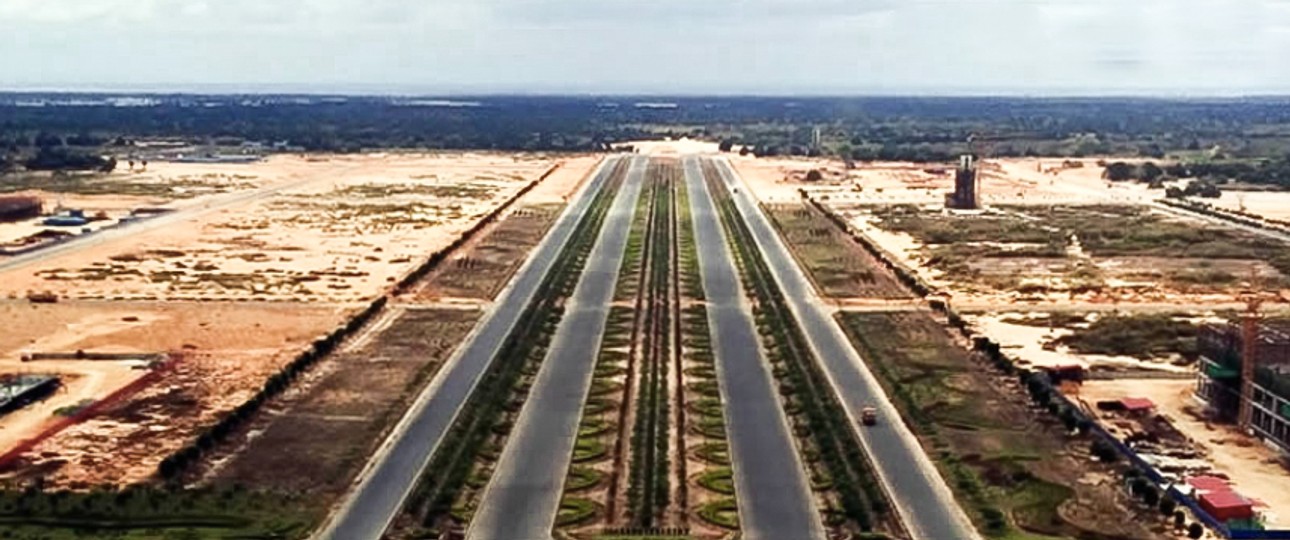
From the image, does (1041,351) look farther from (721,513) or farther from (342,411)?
(342,411)

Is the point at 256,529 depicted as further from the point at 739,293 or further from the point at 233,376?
the point at 739,293

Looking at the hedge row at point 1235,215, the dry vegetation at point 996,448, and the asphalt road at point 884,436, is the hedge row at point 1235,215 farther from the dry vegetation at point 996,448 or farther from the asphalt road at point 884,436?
the dry vegetation at point 996,448

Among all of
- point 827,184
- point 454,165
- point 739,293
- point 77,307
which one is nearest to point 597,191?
point 827,184

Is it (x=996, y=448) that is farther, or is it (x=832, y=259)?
(x=832, y=259)

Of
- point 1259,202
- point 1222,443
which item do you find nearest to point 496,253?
point 1222,443

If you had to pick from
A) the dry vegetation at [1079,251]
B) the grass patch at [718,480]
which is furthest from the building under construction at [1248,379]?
the dry vegetation at [1079,251]

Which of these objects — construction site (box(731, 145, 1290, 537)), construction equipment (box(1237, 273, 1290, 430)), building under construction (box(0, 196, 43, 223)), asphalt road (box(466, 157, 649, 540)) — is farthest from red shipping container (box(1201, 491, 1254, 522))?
building under construction (box(0, 196, 43, 223))
